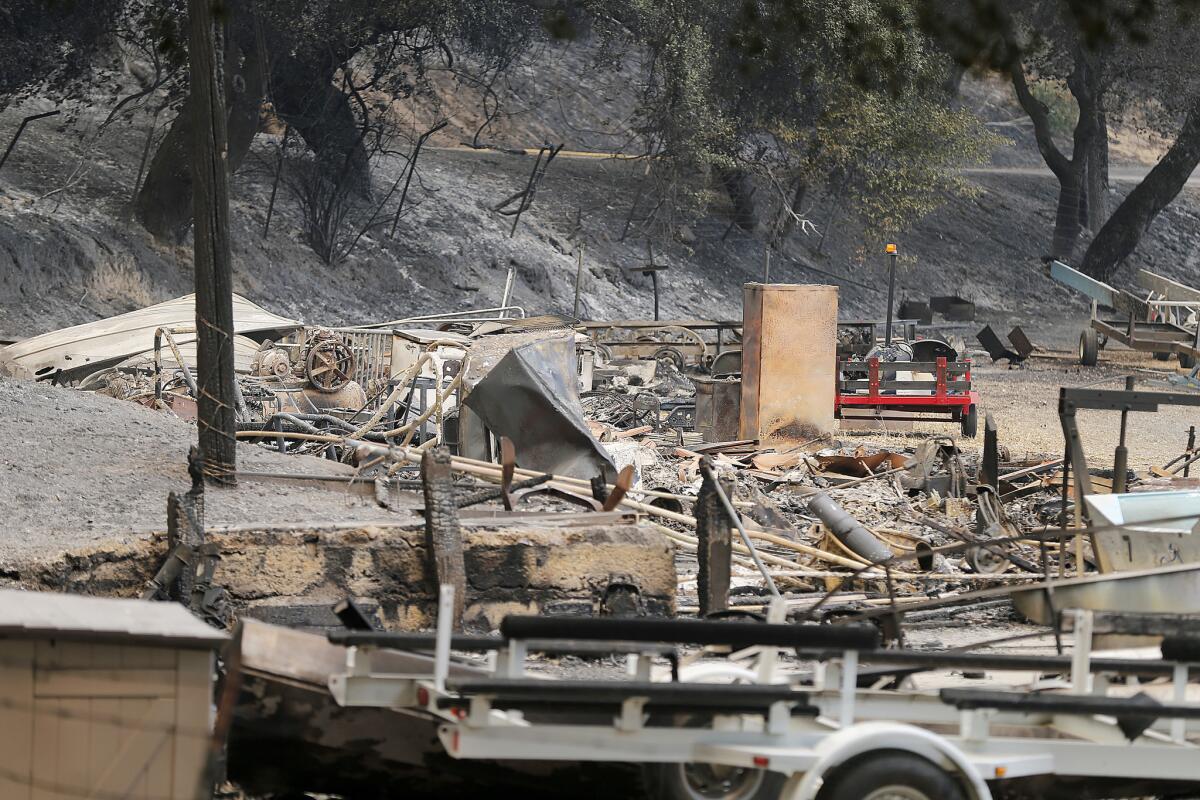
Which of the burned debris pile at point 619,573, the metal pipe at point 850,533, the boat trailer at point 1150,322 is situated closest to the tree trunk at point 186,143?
the burned debris pile at point 619,573

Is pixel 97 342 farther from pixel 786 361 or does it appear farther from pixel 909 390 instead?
pixel 909 390

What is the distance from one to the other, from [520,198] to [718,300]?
5.04 m

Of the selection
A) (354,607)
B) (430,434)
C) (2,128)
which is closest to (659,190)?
(2,128)

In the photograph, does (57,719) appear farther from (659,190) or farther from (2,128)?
(659,190)

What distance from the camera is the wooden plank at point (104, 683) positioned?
3.71 m

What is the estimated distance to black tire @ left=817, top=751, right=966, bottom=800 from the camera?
13.9ft

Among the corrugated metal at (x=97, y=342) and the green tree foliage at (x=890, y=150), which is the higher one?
the green tree foliage at (x=890, y=150)

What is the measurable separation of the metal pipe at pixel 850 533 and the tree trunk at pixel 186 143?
52.5 feet

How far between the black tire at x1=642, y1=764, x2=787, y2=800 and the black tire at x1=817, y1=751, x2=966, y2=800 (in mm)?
177

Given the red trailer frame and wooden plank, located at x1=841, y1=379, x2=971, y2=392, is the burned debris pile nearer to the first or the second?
the red trailer frame

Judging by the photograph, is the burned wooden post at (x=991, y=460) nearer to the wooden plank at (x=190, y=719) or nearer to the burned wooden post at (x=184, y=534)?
the burned wooden post at (x=184, y=534)

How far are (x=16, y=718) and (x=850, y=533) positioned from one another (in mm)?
5822

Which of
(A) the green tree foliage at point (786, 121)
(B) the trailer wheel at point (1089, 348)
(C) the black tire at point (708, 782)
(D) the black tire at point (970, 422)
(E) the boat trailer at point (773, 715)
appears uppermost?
(A) the green tree foliage at point (786, 121)

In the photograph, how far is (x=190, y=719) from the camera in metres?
3.82
